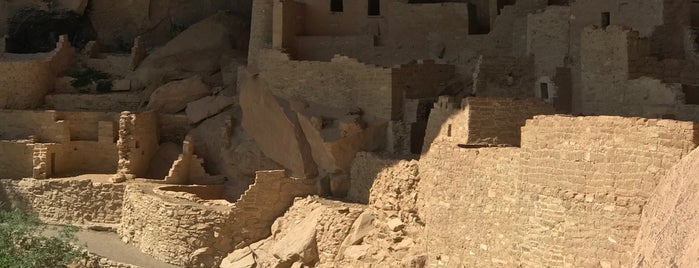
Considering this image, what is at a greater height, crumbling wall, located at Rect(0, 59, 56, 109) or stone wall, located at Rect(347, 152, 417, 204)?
crumbling wall, located at Rect(0, 59, 56, 109)

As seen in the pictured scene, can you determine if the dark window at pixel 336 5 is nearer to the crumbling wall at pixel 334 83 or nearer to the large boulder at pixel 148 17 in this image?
the crumbling wall at pixel 334 83

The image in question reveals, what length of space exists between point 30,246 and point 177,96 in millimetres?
5918

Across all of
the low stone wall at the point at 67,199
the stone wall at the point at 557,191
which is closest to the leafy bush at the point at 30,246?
the low stone wall at the point at 67,199

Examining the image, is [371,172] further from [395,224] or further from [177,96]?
[177,96]

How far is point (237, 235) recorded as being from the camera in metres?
19.0

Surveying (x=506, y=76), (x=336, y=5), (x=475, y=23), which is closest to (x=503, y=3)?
(x=475, y=23)

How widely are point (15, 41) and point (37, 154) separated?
6392mm

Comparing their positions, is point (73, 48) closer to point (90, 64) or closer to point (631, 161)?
point (90, 64)

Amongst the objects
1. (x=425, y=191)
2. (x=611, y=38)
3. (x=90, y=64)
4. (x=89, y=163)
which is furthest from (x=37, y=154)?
(x=611, y=38)

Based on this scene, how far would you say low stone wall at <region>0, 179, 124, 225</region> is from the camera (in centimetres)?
2167

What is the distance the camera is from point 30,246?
19.1 meters

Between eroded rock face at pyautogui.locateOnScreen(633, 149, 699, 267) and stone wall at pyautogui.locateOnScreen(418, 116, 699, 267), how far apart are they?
0.43 m

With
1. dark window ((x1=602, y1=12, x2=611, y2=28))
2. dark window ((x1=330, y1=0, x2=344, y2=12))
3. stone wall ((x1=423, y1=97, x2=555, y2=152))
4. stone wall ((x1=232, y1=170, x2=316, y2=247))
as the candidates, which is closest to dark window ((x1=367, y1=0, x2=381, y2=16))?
dark window ((x1=330, y1=0, x2=344, y2=12))

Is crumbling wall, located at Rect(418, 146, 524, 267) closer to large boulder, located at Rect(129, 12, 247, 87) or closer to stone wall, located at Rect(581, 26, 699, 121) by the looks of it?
stone wall, located at Rect(581, 26, 699, 121)
